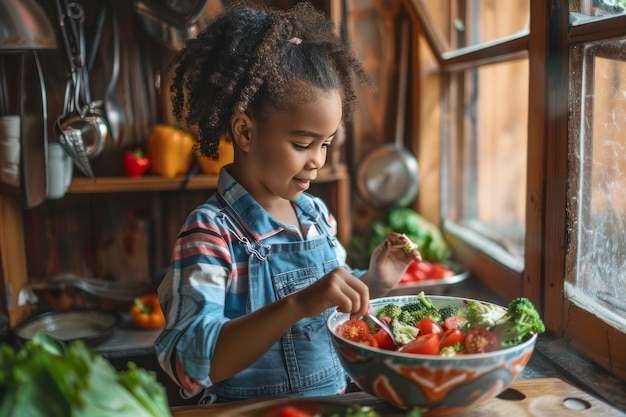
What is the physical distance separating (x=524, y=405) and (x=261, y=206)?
604 millimetres

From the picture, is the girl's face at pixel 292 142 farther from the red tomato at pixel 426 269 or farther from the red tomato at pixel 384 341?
the red tomato at pixel 426 269

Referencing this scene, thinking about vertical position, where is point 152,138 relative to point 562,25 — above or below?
below

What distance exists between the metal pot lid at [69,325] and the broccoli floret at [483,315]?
4.20 feet

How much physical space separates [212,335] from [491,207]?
5.61 feet

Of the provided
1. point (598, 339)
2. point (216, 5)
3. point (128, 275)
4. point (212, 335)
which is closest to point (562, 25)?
point (598, 339)

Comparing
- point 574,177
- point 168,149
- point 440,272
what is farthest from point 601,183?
point 168,149

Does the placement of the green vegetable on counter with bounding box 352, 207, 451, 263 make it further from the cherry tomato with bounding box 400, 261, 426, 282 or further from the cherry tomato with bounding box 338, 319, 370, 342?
the cherry tomato with bounding box 338, 319, 370, 342

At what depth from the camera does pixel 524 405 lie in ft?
3.28

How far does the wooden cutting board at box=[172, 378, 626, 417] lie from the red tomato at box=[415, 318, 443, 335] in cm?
13

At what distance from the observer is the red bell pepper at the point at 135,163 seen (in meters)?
2.17

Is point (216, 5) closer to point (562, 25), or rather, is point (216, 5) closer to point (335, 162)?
point (335, 162)

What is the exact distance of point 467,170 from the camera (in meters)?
2.41

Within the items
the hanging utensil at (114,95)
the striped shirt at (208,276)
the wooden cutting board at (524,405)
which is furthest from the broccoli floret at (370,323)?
the hanging utensil at (114,95)

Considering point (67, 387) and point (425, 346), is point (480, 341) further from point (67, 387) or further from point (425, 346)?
point (67, 387)
